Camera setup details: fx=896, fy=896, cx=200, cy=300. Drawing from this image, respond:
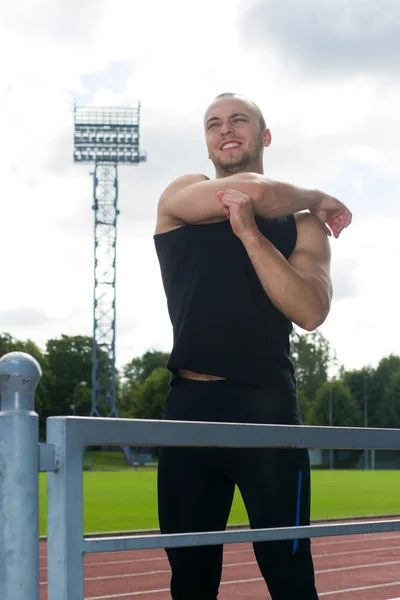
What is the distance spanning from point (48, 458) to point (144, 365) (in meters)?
86.3

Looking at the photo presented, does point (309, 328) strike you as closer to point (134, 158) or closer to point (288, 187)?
point (288, 187)

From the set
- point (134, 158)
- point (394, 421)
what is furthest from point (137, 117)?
point (394, 421)

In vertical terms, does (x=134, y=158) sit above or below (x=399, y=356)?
above

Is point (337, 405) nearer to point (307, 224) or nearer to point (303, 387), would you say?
point (303, 387)

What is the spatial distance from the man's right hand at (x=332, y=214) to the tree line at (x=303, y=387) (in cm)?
6419

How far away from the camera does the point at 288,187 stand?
7.80 ft

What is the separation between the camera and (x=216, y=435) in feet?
5.57

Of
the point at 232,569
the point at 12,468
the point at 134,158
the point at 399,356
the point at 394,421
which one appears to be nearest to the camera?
the point at 12,468

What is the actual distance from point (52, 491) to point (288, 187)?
3.87 ft

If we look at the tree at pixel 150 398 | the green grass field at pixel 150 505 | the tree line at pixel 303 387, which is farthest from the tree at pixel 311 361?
the green grass field at pixel 150 505

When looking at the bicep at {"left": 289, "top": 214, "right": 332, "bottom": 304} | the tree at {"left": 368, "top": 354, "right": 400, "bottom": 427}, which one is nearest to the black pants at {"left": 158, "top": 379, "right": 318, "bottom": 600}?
the bicep at {"left": 289, "top": 214, "right": 332, "bottom": 304}

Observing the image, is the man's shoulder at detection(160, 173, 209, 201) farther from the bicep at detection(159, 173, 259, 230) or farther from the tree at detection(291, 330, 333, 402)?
the tree at detection(291, 330, 333, 402)

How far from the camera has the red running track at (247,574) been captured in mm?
8148

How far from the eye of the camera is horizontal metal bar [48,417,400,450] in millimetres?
1515
